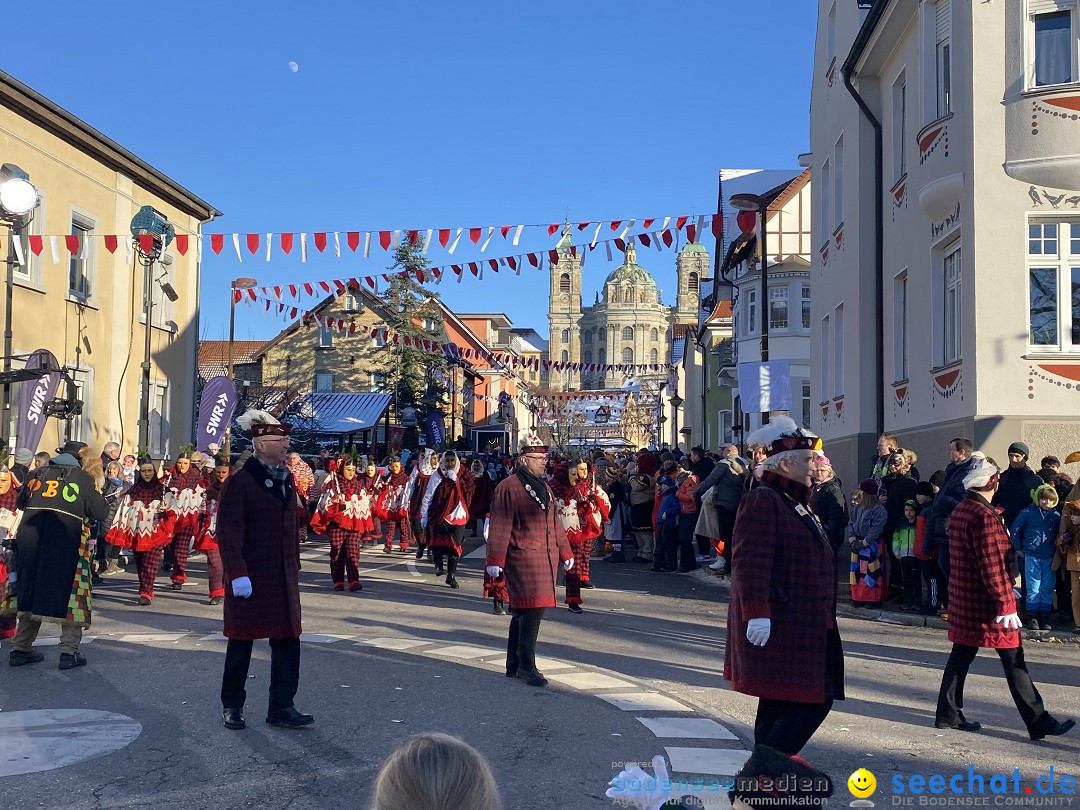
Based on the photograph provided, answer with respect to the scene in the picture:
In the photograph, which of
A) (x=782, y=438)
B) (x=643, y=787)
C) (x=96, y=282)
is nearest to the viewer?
(x=643, y=787)

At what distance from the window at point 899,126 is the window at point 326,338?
41.7 metres

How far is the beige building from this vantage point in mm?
20984

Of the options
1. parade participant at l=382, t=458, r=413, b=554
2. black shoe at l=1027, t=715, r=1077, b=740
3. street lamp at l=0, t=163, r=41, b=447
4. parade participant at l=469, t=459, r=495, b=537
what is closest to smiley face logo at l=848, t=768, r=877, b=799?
black shoe at l=1027, t=715, r=1077, b=740

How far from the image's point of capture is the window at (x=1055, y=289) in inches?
539

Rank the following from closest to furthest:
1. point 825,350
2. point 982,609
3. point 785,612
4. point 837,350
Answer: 1. point 785,612
2. point 982,609
3. point 837,350
4. point 825,350

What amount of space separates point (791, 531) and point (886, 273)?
1419cm

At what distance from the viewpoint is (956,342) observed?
1484cm

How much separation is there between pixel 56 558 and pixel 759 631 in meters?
6.20

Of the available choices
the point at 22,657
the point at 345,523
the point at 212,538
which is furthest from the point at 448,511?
the point at 22,657

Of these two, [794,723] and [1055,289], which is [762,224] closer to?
[1055,289]

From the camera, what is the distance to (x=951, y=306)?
1523cm

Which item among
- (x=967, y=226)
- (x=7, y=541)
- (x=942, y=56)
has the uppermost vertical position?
(x=942, y=56)

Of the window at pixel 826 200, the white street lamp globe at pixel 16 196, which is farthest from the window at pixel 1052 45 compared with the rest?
the white street lamp globe at pixel 16 196

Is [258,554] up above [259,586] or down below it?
above
